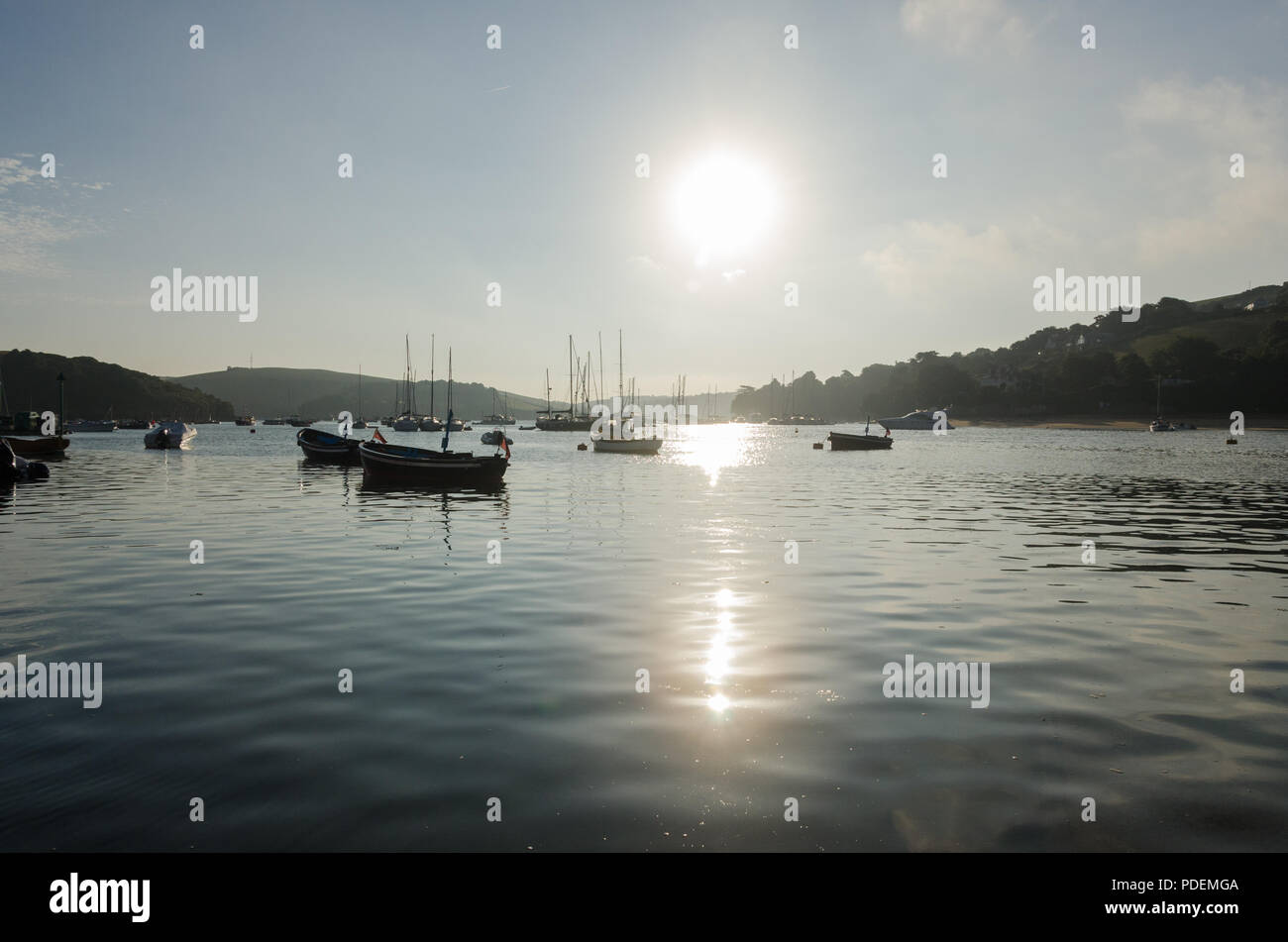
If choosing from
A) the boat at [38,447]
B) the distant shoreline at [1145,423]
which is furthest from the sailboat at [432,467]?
the distant shoreline at [1145,423]

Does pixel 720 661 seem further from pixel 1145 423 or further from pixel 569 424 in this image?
pixel 1145 423

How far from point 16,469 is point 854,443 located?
264 feet

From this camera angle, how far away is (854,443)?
97000 mm

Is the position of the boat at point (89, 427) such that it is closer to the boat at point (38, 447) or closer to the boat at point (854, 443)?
the boat at point (38, 447)

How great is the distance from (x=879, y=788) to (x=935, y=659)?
4.62 m

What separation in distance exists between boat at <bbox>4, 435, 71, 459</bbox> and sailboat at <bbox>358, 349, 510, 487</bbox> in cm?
3265

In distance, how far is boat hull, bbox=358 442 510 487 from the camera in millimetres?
42375

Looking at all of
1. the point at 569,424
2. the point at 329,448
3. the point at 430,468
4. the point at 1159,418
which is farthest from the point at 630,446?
the point at 1159,418
